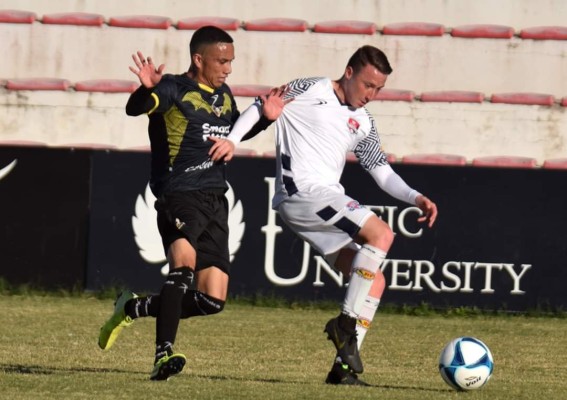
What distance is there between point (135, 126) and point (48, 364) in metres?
8.05

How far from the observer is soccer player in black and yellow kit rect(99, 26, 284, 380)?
809 centimetres

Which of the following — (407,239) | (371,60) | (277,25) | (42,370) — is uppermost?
(371,60)

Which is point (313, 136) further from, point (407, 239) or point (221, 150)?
point (407, 239)

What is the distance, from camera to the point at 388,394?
7.70 m

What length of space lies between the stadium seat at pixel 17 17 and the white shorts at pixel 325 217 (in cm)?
977

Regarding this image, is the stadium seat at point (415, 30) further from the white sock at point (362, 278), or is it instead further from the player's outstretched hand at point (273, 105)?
the white sock at point (362, 278)

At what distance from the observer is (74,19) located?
57.5ft

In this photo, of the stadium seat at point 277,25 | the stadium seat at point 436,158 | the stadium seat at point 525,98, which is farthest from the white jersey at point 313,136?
the stadium seat at point 277,25

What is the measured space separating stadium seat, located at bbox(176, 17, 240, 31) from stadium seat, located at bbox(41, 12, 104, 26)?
1.05m

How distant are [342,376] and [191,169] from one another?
1.55 metres

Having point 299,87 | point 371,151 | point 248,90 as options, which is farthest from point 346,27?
point 299,87

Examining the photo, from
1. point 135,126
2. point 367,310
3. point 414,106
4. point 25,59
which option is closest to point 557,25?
point 414,106

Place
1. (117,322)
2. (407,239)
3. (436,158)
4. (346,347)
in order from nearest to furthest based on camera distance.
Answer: (346,347)
(117,322)
(407,239)
(436,158)

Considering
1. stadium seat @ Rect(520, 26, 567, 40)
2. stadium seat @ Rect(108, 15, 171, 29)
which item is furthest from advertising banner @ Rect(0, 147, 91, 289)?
Result: stadium seat @ Rect(520, 26, 567, 40)
